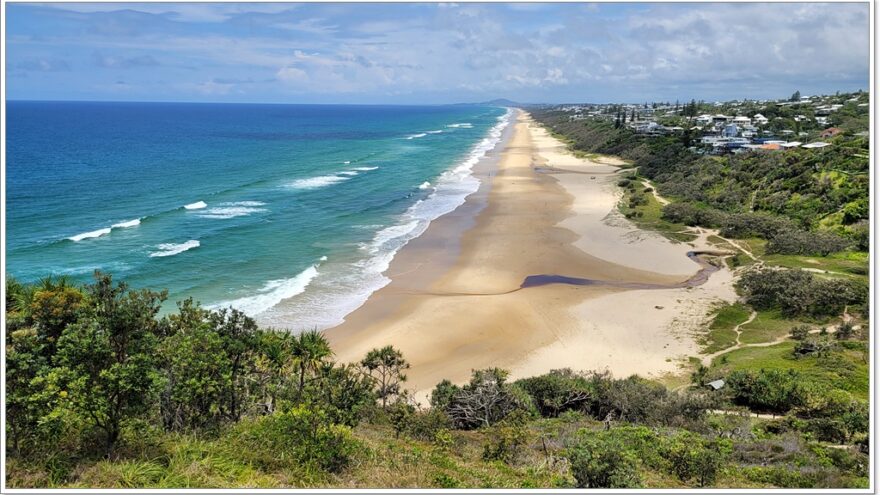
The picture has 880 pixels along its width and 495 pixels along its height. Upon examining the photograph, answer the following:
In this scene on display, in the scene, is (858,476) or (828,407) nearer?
(858,476)

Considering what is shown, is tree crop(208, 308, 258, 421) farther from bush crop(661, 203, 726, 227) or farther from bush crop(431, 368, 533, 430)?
bush crop(661, 203, 726, 227)

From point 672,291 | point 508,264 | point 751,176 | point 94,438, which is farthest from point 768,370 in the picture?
point 751,176

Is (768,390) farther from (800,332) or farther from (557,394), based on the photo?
(800,332)

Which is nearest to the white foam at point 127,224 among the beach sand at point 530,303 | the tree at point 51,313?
the beach sand at point 530,303

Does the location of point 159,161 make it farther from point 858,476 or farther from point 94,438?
point 858,476

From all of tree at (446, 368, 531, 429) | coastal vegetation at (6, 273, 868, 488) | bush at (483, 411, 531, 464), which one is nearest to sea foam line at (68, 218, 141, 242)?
coastal vegetation at (6, 273, 868, 488)
